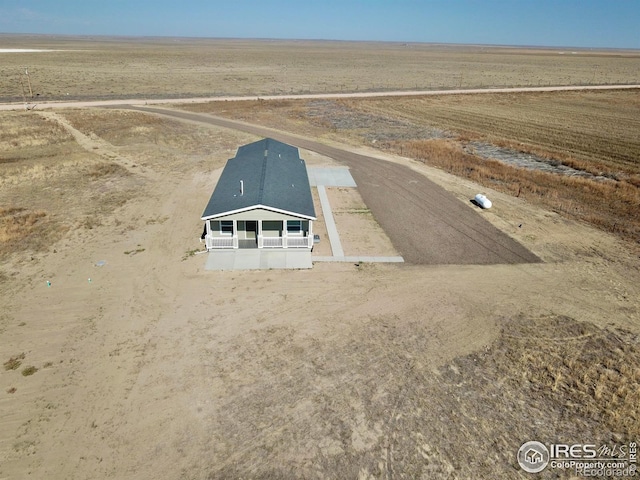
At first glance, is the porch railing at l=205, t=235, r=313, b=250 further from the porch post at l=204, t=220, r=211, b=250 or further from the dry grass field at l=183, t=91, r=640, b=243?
the dry grass field at l=183, t=91, r=640, b=243

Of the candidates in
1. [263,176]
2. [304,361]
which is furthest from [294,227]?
[304,361]

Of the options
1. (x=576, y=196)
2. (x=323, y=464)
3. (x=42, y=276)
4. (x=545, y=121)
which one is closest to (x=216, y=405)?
(x=323, y=464)

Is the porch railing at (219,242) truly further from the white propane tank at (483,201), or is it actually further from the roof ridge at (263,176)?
the white propane tank at (483,201)

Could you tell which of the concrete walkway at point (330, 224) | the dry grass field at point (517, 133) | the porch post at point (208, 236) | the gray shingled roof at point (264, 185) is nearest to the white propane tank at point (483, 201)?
the dry grass field at point (517, 133)

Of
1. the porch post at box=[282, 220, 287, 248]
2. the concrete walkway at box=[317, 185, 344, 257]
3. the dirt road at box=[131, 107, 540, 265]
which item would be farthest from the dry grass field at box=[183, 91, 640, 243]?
the porch post at box=[282, 220, 287, 248]

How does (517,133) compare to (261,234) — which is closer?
(261,234)

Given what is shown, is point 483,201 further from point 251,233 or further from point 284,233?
point 251,233

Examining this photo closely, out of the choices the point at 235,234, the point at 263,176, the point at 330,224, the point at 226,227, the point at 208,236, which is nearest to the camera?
the point at 208,236

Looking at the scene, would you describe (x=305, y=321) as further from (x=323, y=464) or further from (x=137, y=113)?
(x=137, y=113)
